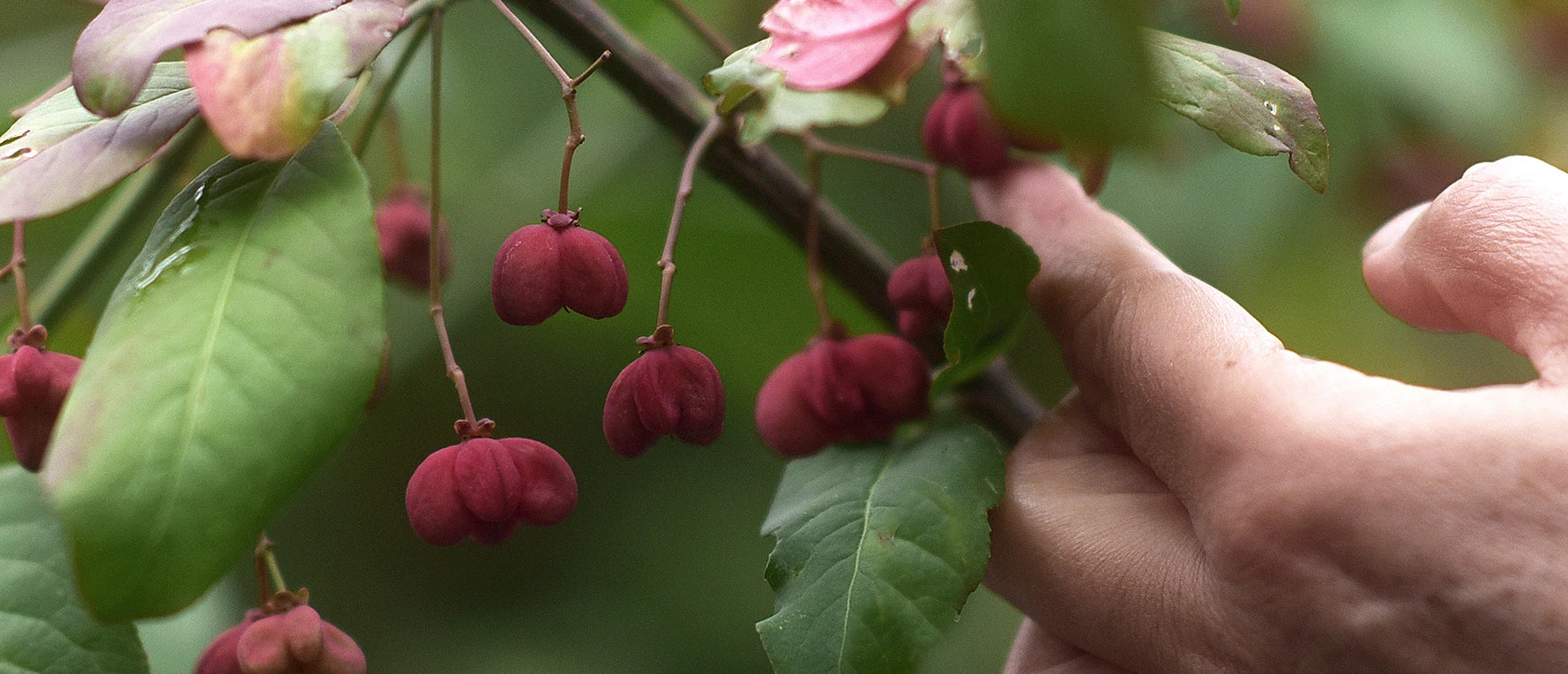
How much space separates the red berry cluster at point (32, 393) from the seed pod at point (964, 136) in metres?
0.46

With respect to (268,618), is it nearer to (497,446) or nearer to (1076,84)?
(497,446)

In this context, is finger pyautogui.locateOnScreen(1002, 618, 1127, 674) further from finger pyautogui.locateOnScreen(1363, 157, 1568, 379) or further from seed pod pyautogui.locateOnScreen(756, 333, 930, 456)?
finger pyautogui.locateOnScreen(1363, 157, 1568, 379)

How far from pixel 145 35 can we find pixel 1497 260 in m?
0.57

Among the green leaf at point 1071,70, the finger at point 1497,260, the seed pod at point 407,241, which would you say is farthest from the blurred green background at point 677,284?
the green leaf at point 1071,70

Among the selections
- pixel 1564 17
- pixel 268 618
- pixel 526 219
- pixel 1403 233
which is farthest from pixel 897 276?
pixel 1564 17

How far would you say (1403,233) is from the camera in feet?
1.95

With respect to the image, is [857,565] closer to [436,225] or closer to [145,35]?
[436,225]

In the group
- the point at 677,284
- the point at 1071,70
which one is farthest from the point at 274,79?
the point at 677,284

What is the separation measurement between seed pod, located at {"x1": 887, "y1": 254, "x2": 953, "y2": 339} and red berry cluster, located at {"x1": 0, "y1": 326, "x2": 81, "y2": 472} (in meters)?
0.40

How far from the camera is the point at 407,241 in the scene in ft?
2.91

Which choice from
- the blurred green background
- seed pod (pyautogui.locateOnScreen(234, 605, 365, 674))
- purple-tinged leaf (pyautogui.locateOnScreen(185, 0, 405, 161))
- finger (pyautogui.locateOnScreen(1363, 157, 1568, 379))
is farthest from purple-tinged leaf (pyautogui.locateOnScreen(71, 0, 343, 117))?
the blurred green background

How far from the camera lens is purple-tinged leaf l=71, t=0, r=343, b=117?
0.44m

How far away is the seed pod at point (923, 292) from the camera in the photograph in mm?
625

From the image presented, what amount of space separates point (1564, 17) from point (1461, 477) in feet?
4.73
